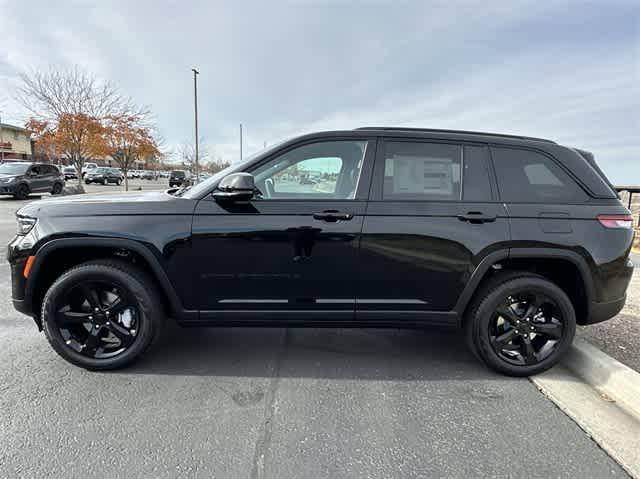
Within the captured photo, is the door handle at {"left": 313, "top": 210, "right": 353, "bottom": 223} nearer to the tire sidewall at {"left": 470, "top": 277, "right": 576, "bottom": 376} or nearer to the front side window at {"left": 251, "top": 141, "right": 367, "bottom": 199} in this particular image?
the front side window at {"left": 251, "top": 141, "right": 367, "bottom": 199}

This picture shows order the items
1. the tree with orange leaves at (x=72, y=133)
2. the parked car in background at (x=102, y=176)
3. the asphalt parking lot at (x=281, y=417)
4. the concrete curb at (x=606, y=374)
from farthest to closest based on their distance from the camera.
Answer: the parked car in background at (x=102, y=176) < the tree with orange leaves at (x=72, y=133) < the concrete curb at (x=606, y=374) < the asphalt parking lot at (x=281, y=417)

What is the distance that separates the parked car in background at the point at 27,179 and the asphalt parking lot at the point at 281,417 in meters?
16.8

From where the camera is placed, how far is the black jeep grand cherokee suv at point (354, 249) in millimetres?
2691

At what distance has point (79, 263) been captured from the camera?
2867 millimetres

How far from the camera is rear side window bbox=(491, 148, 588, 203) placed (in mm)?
2789

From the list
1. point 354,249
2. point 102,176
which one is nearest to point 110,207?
point 354,249

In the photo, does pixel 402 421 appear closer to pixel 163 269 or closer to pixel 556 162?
pixel 163 269

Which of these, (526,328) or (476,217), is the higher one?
(476,217)

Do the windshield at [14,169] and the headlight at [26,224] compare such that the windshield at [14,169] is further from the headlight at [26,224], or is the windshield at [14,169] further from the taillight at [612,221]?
the taillight at [612,221]

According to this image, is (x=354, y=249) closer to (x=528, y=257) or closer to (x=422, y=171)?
(x=422, y=171)

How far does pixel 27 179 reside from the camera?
54.2 ft

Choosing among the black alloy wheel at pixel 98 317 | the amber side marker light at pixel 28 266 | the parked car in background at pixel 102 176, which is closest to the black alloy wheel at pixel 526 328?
the black alloy wheel at pixel 98 317

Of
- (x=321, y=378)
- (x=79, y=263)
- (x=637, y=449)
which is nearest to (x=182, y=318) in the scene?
(x=79, y=263)

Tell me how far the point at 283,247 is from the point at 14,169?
19.4 metres
